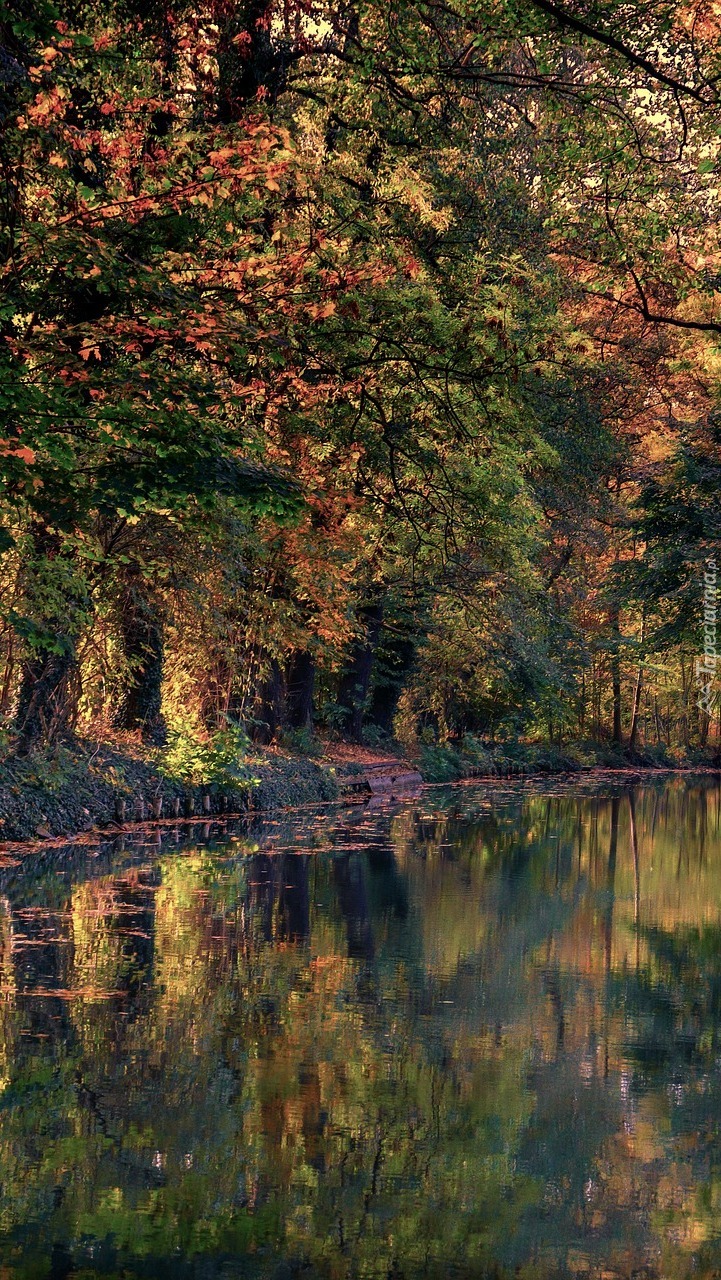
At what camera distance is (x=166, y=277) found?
49.3 ft

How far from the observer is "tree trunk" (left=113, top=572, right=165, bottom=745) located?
90.4 feet

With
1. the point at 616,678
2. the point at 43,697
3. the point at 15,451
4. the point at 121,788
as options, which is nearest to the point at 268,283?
the point at 15,451

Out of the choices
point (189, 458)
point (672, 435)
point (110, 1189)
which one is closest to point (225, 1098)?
point (110, 1189)

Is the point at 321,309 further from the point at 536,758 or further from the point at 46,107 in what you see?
the point at 536,758

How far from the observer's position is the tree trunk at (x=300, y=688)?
40.6 metres

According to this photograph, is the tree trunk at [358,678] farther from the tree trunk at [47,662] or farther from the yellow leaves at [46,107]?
the yellow leaves at [46,107]

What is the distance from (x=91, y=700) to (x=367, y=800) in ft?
34.6

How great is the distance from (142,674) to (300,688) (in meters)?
11.7

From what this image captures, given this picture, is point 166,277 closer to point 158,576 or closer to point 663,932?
point 663,932

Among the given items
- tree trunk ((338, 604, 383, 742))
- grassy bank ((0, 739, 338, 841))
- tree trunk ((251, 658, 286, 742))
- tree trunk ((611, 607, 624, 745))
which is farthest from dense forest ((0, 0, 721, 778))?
tree trunk ((611, 607, 624, 745))

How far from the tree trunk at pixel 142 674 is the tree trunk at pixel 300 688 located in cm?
1001

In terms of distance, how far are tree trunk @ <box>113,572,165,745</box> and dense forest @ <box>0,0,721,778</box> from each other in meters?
0.07

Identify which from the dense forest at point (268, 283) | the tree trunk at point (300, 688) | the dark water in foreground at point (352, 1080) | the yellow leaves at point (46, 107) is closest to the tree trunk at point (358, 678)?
the tree trunk at point (300, 688)

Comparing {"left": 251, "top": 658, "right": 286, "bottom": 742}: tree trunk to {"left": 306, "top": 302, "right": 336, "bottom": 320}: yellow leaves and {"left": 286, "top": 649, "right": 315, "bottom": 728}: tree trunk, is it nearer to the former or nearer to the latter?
{"left": 286, "top": 649, "right": 315, "bottom": 728}: tree trunk
